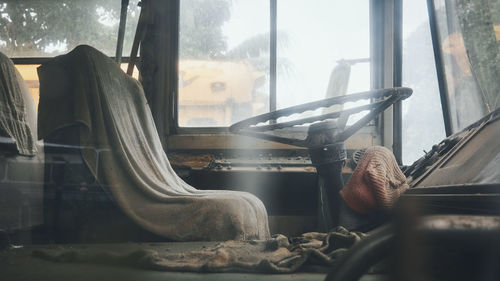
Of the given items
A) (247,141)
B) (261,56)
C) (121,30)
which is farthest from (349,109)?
(121,30)

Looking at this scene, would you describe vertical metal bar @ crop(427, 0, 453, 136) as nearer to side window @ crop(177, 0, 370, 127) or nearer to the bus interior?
the bus interior

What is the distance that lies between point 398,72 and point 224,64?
140 cm

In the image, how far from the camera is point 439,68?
8.27 feet

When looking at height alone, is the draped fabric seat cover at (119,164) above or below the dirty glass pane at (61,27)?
below

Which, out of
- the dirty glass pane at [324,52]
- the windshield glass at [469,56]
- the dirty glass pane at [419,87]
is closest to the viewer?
the windshield glass at [469,56]

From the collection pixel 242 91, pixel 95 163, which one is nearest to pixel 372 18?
pixel 242 91

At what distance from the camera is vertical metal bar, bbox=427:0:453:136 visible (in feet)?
8.07

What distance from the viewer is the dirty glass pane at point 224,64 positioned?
11.8ft

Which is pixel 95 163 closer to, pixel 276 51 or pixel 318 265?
pixel 318 265

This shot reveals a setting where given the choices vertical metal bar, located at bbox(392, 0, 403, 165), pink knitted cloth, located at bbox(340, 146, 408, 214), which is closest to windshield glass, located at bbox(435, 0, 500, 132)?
vertical metal bar, located at bbox(392, 0, 403, 165)

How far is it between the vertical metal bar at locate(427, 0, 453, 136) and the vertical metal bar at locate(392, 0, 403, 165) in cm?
67

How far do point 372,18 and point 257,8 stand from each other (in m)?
0.95

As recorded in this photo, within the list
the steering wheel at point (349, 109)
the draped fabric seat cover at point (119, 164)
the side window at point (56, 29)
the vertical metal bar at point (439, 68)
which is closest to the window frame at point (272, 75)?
the side window at point (56, 29)

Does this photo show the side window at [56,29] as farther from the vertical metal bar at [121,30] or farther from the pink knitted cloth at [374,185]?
A: the pink knitted cloth at [374,185]
